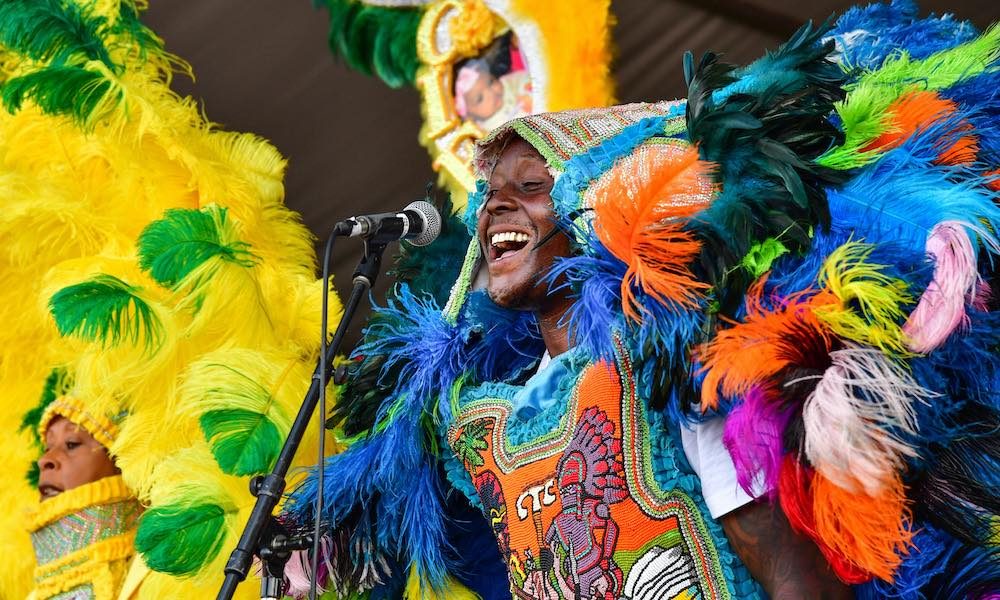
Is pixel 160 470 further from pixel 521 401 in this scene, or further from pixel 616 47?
pixel 616 47

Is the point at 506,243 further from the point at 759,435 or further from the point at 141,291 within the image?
the point at 141,291

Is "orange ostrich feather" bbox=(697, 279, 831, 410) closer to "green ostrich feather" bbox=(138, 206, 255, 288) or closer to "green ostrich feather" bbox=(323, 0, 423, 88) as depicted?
"green ostrich feather" bbox=(138, 206, 255, 288)

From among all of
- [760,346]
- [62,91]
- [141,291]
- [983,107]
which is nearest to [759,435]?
[760,346]

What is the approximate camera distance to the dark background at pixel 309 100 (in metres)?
3.74

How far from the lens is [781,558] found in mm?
1675

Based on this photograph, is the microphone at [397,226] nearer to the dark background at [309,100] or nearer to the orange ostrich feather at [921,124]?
the orange ostrich feather at [921,124]

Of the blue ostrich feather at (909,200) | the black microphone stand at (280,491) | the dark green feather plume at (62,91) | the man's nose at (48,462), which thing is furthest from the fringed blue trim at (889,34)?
the man's nose at (48,462)

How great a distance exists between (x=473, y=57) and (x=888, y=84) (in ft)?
5.77

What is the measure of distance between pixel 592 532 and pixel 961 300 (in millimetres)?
640

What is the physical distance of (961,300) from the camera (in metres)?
1.53

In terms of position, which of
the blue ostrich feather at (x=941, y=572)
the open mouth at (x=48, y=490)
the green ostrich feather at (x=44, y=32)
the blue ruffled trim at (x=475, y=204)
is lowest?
the blue ostrich feather at (x=941, y=572)

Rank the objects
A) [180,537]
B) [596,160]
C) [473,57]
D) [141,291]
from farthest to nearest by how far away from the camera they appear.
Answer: [473,57] < [141,291] < [180,537] < [596,160]

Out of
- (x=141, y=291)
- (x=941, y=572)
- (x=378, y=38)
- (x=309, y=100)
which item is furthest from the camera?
(x=309, y=100)

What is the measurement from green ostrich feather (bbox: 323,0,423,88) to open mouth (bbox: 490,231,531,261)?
4.87 feet
